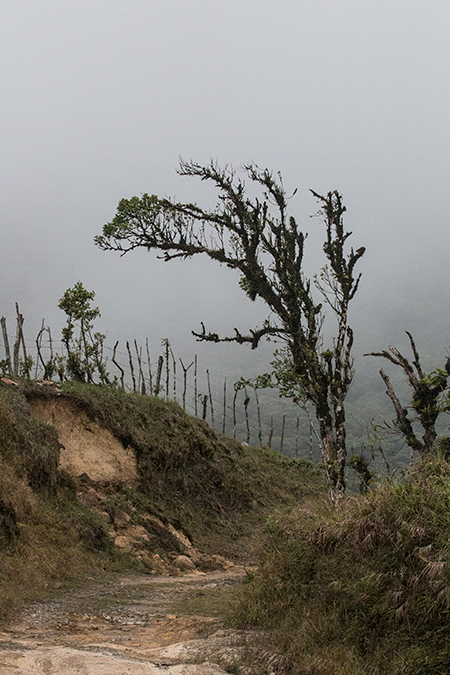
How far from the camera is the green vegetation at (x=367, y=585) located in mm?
4688

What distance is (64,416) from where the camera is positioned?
17.0 m

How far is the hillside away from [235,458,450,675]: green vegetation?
13.9 ft

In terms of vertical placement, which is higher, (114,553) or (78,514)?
(78,514)

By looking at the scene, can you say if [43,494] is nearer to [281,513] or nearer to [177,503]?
[177,503]

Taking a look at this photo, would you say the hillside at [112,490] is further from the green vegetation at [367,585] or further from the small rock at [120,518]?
the green vegetation at [367,585]

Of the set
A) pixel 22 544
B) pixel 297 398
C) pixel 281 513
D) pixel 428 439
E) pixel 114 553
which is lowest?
pixel 114 553

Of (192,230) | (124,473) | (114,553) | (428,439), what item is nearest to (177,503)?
(124,473)

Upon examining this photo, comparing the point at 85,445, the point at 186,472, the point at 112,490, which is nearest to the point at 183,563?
the point at 112,490

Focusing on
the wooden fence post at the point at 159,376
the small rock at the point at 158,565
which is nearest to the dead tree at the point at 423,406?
the small rock at the point at 158,565

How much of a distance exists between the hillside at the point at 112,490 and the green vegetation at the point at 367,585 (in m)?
4.23

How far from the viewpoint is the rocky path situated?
5.02 m

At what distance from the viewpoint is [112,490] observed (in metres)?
15.9

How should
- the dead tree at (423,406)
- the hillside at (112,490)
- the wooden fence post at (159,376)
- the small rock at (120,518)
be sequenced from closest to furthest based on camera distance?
1. the dead tree at (423,406)
2. the hillside at (112,490)
3. the small rock at (120,518)
4. the wooden fence post at (159,376)

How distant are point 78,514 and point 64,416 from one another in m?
4.32
